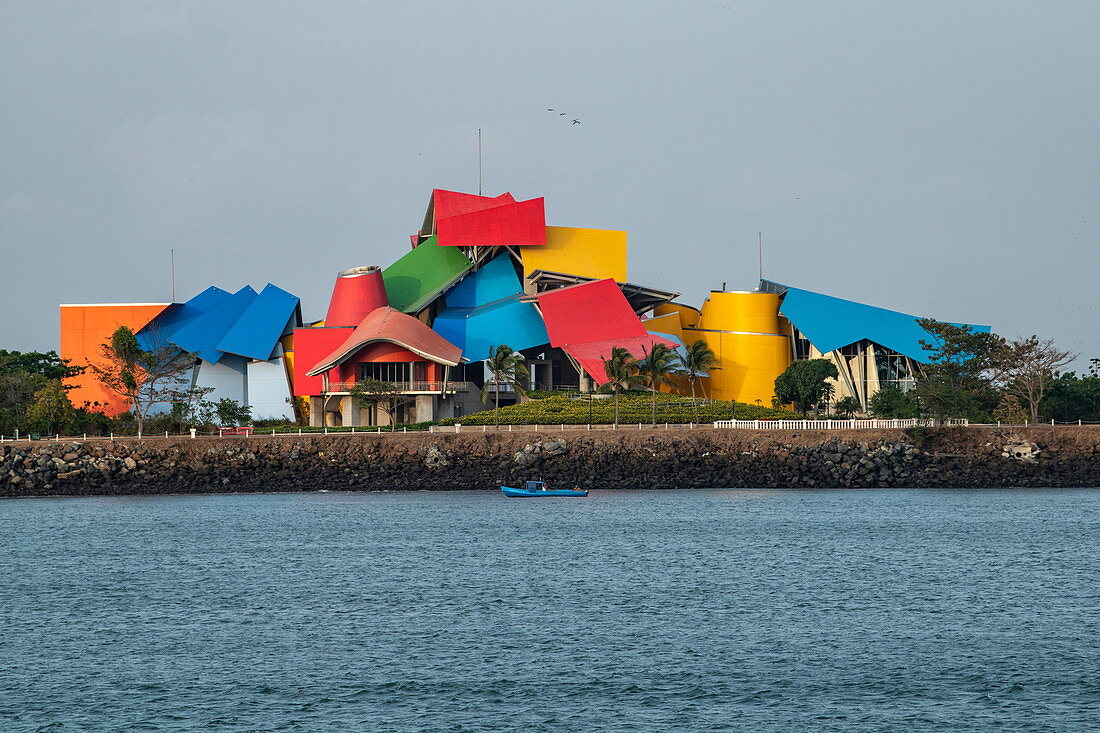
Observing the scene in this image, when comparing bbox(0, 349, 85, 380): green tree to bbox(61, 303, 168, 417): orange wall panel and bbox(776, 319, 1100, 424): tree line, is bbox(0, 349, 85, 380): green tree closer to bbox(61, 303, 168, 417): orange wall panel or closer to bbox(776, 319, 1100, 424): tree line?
bbox(61, 303, 168, 417): orange wall panel

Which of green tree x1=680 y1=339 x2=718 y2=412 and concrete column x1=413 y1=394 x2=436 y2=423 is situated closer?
green tree x1=680 y1=339 x2=718 y2=412

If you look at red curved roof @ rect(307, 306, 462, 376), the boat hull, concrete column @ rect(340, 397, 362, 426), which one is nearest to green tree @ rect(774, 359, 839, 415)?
red curved roof @ rect(307, 306, 462, 376)

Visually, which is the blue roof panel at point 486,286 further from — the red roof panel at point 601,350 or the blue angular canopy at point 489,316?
the red roof panel at point 601,350

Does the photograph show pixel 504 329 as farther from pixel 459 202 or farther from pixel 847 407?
pixel 847 407

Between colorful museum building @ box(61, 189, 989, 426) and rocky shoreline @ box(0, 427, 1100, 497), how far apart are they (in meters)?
15.4

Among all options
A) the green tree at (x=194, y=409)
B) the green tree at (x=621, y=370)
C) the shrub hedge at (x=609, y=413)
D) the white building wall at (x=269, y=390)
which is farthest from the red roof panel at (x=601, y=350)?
the green tree at (x=194, y=409)

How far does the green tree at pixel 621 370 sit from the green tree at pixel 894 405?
1434 centimetres

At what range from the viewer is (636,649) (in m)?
28.1

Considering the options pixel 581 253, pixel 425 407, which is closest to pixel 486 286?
pixel 581 253

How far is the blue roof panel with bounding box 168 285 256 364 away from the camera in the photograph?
90188mm

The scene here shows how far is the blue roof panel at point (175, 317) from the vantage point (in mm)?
91000

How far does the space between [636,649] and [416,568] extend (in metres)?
12.5

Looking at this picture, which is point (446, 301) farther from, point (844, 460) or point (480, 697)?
point (480, 697)

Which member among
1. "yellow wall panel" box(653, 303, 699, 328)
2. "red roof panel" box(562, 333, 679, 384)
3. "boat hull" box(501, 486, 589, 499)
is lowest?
"boat hull" box(501, 486, 589, 499)
